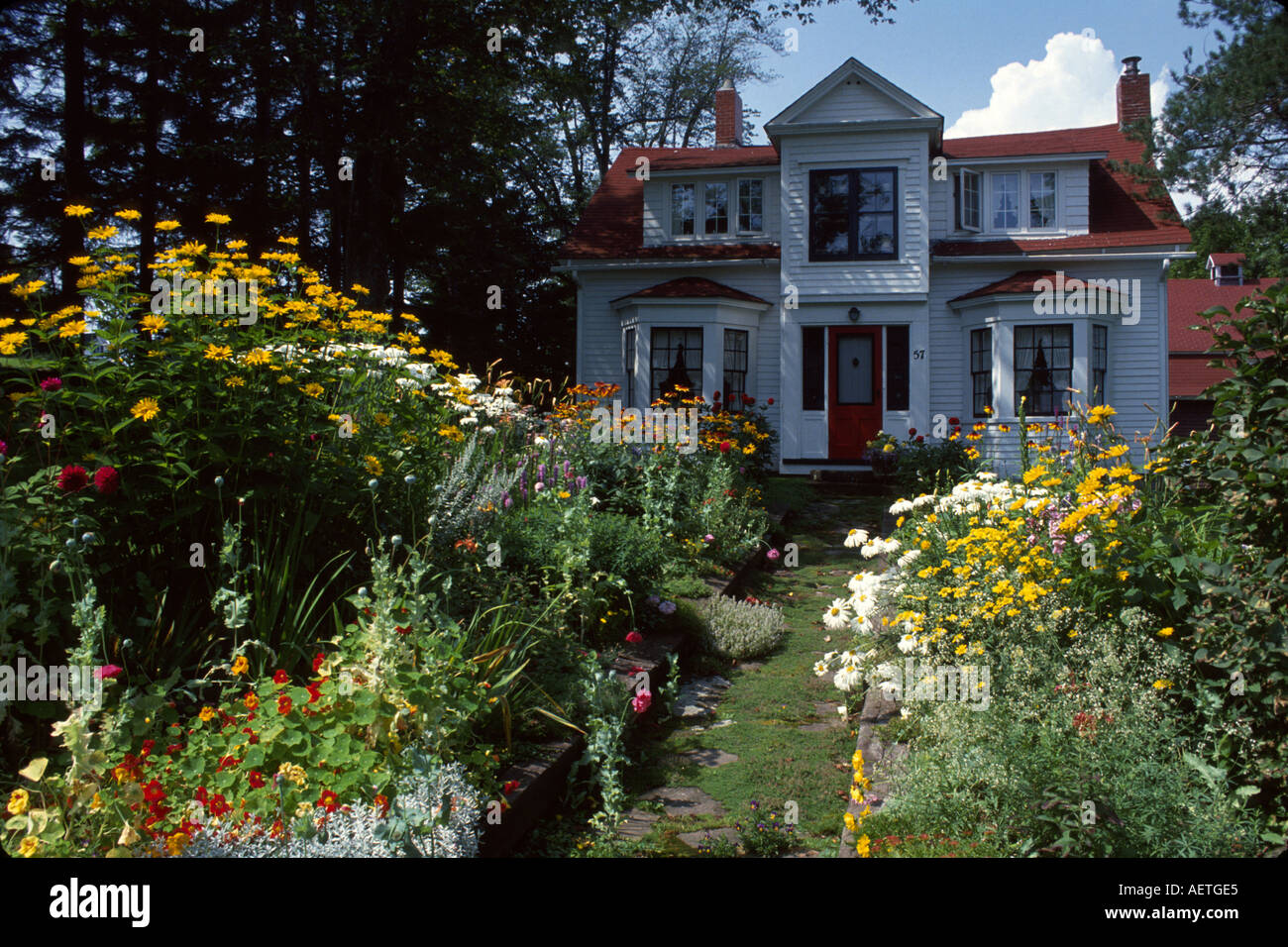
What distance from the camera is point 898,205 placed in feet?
52.3

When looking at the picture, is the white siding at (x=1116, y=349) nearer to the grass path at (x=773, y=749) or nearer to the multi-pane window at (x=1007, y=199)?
the multi-pane window at (x=1007, y=199)

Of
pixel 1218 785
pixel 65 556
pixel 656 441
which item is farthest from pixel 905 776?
pixel 656 441

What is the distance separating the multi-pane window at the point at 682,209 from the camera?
1770 centimetres

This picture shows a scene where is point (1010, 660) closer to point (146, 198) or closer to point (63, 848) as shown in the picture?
point (63, 848)

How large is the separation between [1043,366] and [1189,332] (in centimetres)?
1249

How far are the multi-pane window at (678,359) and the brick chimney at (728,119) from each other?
20.0ft

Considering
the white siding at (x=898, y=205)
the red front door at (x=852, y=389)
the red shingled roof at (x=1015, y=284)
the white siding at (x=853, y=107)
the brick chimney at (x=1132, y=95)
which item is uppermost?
the brick chimney at (x=1132, y=95)

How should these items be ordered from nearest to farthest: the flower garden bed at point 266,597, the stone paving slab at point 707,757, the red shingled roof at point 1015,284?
the flower garden bed at point 266,597 → the stone paving slab at point 707,757 → the red shingled roof at point 1015,284

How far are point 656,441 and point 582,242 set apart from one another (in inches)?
386

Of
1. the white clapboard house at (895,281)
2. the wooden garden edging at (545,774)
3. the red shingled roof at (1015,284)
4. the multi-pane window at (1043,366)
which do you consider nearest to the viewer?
the wooden garden edging at (545,774)

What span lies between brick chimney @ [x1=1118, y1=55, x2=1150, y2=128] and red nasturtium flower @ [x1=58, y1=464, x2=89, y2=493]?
2011cm

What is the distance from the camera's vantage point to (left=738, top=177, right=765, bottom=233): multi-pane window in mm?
17275

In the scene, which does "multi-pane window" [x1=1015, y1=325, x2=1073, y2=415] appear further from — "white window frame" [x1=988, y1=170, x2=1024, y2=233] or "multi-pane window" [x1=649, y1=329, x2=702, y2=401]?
"multi-pane window" [x1=649, y1=329, x2=702, y2=401]

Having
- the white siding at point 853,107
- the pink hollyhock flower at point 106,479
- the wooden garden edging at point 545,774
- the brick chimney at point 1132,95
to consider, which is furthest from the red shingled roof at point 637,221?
the pink hollyhock flower at point 106,479
